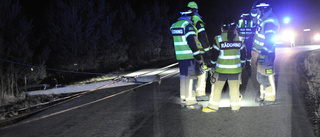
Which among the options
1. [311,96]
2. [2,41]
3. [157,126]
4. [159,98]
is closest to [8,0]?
[2,41]

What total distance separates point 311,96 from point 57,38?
37.2 feet

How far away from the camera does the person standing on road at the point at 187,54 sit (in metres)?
6.74

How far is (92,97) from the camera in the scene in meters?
8.83

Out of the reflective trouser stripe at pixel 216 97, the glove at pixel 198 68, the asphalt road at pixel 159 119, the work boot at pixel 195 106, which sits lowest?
the asphalt road at pixel 159 119

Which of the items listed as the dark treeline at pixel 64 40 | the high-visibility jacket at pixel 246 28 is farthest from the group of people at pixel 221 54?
the dark treeline at pixel 64 40

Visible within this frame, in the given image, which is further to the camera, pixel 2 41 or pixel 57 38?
pixel 57 38

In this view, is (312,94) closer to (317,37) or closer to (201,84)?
(201,84)

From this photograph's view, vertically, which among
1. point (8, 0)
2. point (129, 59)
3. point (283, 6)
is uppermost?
point (283, 6)

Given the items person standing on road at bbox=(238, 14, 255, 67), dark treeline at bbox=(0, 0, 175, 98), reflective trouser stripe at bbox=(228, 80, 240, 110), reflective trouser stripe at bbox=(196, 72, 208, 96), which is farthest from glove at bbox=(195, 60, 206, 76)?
dark treeline at bbox=(0, 0, 175, 98)

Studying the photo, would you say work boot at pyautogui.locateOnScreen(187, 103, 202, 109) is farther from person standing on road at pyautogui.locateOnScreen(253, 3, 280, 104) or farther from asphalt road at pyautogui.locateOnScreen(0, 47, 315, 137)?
person standing on road at pyautogui.locateOnScreen(253, 3, 280, 104)

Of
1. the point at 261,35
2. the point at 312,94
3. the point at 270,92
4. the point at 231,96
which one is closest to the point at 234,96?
the point at 231,96

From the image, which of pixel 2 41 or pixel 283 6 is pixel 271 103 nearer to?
pixel 2 41

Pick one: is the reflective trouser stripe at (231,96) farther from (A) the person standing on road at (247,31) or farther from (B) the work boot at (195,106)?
(A) the person standing on road at (247,31)

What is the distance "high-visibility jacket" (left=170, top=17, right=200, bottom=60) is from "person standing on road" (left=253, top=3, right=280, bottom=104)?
1.45 metres
